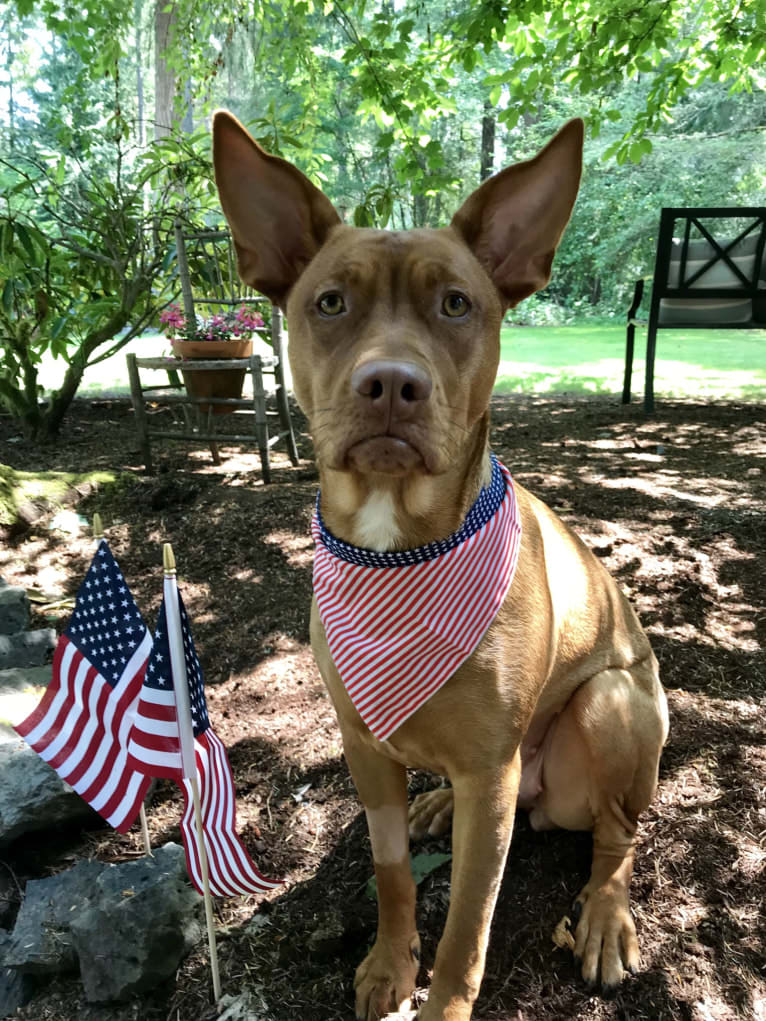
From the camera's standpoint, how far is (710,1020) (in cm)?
182

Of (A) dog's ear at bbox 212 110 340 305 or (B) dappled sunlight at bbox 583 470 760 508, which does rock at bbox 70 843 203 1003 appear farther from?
(B) dappled sunlight at bbox 583 470 760 508

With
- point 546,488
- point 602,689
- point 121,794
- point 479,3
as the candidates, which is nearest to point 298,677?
point 121,794

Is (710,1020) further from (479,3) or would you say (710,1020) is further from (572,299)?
(572,299)

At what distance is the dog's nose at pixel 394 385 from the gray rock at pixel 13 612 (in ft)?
9.61

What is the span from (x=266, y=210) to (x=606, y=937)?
2.31 meters

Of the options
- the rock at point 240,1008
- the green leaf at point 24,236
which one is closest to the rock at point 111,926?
the rock at point 240,1008

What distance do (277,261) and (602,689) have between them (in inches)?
63.1

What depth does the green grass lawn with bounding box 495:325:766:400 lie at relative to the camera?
10242 mm

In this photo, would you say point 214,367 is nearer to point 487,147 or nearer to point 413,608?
point 413,608

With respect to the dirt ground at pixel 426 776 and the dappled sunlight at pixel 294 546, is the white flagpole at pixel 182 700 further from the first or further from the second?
the dappled sunlight at pixel 294 546

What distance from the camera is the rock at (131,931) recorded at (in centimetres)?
188

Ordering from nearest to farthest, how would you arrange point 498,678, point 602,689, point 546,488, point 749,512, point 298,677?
point 498,678, point 602,689, point 298,677, point 749,512, point 546,488

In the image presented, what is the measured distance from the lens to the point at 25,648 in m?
3.37

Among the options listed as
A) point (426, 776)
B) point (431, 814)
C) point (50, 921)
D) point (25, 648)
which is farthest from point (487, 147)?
point (50, 921)
